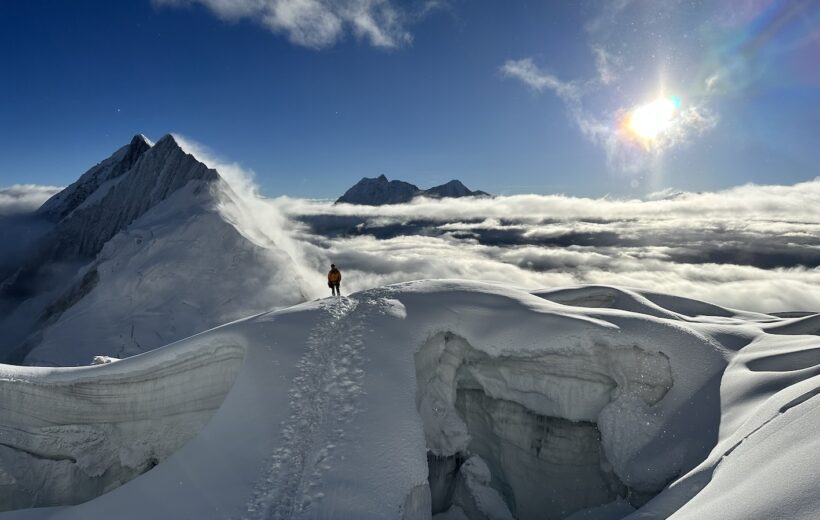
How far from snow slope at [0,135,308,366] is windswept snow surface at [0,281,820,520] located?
2420cm

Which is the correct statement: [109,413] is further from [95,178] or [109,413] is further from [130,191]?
[95,178]

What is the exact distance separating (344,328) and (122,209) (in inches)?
2622

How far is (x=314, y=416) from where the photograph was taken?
478 inches

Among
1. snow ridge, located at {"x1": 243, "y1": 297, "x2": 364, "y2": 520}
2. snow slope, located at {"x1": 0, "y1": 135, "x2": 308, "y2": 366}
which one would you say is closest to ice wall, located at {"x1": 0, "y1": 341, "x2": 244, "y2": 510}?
snow ridge, located at {"x1": 243, "y1": 297, "x2": 364, "y2": 520}

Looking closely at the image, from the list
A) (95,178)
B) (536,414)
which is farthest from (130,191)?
(536,414)

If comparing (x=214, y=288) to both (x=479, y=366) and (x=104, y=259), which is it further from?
(x=479, y=366)

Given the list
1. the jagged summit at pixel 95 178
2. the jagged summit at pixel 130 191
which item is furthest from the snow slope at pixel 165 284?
the jagged summit at pixel 95 178

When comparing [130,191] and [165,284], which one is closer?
[165,284]

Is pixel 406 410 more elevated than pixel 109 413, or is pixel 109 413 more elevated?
pixel 406 410

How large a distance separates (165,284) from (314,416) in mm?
36677

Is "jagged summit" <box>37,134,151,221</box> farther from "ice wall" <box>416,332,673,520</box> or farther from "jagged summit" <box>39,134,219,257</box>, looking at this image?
"ice wall" <box>416,332,673,520</box>

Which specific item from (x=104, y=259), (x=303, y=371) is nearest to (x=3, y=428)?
(x=303, y=371)

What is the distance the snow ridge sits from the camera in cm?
1020

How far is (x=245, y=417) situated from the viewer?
41.0ft
